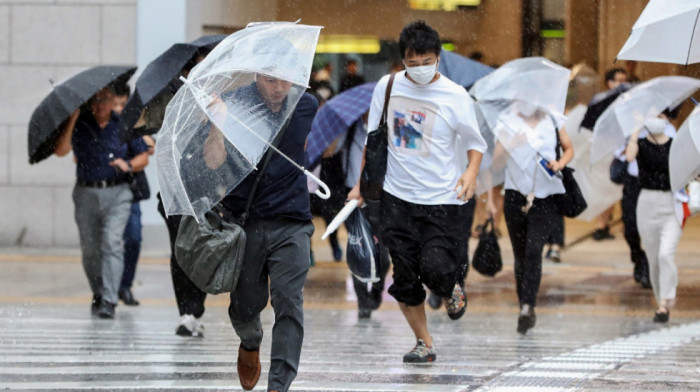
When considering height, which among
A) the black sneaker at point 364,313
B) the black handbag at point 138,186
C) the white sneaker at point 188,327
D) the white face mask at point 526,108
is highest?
the white face mask at point 526,108

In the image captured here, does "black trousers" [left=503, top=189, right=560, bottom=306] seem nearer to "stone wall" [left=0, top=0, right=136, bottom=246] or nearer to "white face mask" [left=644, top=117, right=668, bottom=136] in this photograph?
"white face mask" [left=644, top=117, right=668, bottom=136]

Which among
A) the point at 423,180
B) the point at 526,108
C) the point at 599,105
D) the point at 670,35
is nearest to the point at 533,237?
the point at 526,108

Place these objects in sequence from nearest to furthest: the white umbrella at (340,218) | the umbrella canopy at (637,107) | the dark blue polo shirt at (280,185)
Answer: the dark blue polo shirt at (280,185), the white umbrella at (340,218), the umbrella canopy at (637,107)

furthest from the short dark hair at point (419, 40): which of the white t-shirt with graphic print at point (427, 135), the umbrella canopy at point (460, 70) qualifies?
the umbrella canopy at point (460, 70)

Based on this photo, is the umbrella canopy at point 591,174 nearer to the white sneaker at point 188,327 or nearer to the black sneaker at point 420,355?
the white sneaker at point 188,327

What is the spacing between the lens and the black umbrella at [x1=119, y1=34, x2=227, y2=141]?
776cm

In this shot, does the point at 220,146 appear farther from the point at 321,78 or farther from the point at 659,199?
the point at 321,78

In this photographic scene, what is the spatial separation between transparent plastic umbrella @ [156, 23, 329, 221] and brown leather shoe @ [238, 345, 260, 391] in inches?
30.8

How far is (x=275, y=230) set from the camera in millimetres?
5828

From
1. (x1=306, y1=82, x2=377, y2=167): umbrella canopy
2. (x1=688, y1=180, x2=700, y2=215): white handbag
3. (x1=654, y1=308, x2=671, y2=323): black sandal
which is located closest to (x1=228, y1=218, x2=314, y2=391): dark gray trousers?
(x1=306, y1=82, x2=377, y2=167): umbrella canopy

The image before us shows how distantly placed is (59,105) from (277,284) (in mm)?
4314

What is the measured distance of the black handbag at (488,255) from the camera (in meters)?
9.84

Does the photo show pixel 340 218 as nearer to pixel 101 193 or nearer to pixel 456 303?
pixel 456 303

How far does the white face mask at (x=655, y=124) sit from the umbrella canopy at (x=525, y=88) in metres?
1.11
